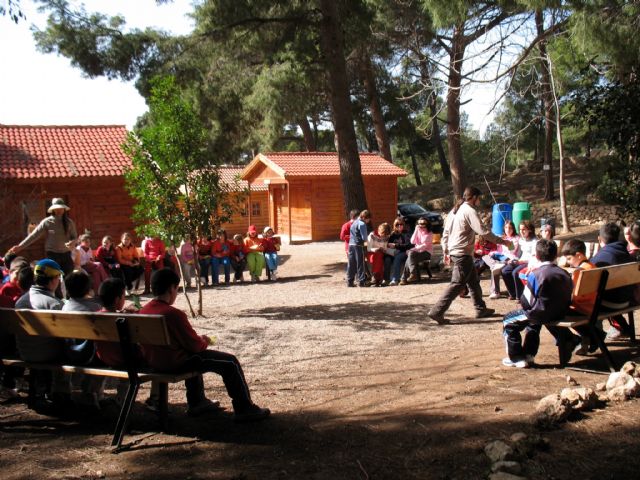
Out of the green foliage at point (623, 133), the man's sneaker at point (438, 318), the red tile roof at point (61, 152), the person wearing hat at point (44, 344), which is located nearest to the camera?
the person wearing hat at point (44, 344)

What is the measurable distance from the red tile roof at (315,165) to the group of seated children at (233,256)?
12.2 metres

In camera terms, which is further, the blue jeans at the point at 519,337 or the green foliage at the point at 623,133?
the green foliage at the point at 623,133

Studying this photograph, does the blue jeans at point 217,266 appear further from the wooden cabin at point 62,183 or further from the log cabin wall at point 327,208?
the log cabin wall at point 327,208

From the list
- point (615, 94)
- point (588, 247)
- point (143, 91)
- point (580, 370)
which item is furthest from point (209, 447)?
point (143, 91)

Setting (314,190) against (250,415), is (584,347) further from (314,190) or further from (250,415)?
(314,190)

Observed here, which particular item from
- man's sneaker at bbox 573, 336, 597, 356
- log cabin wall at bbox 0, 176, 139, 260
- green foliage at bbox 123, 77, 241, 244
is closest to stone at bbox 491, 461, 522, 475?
man's sneaker at bbox 573, 336, 597, 356

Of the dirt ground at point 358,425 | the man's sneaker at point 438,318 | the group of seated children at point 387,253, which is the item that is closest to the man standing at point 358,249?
the group of seated children at point 387,253

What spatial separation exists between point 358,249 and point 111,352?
364 inches

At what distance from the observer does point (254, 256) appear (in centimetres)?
1538

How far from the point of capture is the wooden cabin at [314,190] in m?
28.4

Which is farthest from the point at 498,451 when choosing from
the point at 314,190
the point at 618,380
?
the point at 314,190

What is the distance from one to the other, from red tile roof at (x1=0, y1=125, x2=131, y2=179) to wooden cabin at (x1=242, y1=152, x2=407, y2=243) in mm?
7863

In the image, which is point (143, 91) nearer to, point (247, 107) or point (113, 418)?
point (247, 107)

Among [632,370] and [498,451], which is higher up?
[632,370]
